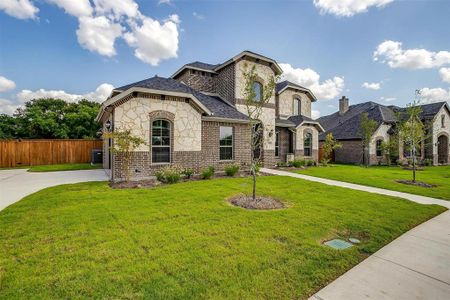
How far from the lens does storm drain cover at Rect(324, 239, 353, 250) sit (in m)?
4.10

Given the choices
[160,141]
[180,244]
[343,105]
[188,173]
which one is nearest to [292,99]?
[343,105]

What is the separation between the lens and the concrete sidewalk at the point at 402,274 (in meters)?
2.82

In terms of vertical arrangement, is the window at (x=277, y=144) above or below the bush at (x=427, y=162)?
above

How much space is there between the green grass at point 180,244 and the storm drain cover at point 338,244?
165 millimetres

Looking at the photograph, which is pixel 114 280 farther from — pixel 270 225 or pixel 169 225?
pixel 270 225

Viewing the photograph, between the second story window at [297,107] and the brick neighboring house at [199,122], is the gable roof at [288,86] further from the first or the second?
the second story window at [297,107]

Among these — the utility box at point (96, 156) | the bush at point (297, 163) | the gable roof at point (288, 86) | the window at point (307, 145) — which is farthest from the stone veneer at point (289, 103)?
the utility box at point (96, 156)

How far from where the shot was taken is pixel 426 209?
6.72 metres

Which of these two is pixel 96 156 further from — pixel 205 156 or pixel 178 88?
pixel 205 156

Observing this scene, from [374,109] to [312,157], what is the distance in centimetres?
1236

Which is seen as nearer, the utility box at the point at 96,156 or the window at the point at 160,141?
the window at the point at 160,141

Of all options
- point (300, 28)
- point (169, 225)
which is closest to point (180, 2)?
point (300, 28)

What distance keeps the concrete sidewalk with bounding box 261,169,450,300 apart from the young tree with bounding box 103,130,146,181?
29.0 ft

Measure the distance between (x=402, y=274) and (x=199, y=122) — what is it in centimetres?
1042
